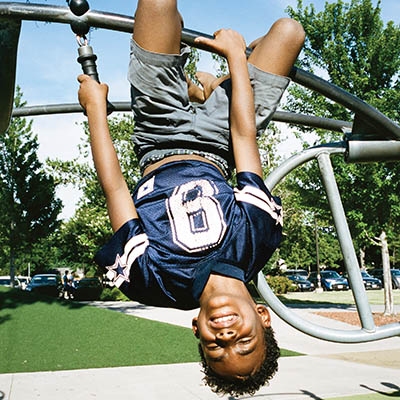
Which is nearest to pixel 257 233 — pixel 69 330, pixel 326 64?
pixel 69 330

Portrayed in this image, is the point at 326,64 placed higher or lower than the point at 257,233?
higher

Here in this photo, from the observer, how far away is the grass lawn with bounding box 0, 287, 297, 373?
991 centimetres

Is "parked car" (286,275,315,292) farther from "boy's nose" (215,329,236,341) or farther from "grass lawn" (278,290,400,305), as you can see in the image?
"boy's nose" (215,329,236,341)

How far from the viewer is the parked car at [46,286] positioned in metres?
24.7

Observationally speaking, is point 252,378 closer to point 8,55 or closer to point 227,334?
point 227,334

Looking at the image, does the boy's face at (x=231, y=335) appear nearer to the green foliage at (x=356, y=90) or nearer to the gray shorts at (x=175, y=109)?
the gray shorts at (x=175, y=109)

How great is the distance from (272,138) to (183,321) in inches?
324

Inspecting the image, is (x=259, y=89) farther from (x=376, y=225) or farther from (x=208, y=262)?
(x=376, y=225)

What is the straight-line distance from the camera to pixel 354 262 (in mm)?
3215

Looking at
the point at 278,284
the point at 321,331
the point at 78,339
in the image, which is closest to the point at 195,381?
the point at 78,339

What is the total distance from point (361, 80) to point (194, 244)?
1484 centimetres

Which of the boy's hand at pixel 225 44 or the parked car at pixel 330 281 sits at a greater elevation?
the boy's hand at pixel 225 44

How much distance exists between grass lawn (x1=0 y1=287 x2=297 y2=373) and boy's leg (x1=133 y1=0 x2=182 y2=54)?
805cm

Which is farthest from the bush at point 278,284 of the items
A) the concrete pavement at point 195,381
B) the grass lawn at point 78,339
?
the concrete pavement at point 195,381
